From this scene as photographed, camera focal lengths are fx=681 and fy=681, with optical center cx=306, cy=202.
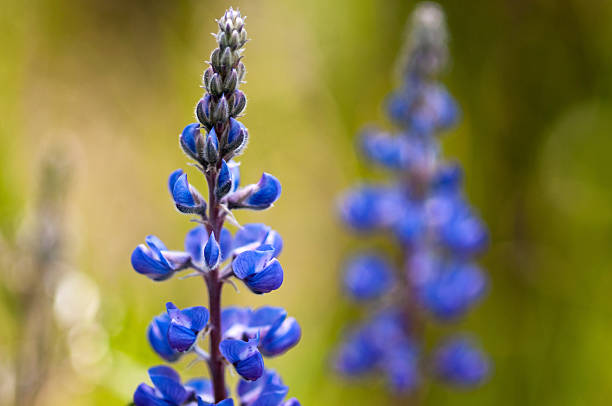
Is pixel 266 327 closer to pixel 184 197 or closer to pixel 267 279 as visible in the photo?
pixel 267 279

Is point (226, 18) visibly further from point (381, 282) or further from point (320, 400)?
point (320, 400)

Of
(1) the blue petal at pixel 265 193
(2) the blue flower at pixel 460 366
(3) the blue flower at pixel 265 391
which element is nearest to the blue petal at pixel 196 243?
(1) the blue petal at pixel 265 193

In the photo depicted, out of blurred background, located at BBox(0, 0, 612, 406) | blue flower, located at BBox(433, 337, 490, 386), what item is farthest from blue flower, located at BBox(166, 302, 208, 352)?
blue flower, located at BBox(433, 337, 490, 386)

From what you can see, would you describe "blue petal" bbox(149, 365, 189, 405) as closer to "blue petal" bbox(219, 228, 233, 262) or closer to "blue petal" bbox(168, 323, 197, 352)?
"blue petal" bbox(168, 323, 197, 352)

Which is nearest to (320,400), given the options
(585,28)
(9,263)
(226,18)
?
(9,263)

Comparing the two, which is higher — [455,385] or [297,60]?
[297,60]

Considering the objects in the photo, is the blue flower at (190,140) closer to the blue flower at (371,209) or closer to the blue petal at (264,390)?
the blue petal at (264,390)

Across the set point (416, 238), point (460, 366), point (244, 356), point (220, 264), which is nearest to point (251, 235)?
point (220, 264)
